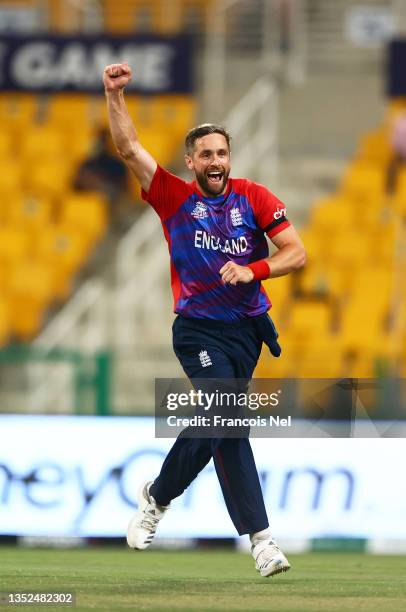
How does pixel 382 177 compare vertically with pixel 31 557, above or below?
above

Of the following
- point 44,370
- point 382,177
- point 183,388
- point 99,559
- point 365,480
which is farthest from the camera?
point 382,177

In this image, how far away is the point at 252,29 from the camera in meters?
17.7

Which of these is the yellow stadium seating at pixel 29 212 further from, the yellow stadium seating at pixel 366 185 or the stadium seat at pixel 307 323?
the yellow stadium seating at pixel 366 185

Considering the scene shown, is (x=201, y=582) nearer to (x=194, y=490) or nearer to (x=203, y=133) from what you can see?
(x=203, y=133)

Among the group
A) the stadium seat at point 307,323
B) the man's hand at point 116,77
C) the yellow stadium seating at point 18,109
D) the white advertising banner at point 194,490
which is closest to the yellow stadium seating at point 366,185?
the stadium seat at point 307,323

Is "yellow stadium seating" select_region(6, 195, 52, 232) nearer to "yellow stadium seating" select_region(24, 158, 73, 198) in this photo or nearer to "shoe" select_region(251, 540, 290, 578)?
"yellow stadium seating" select_region(24, 158, 73, 198)

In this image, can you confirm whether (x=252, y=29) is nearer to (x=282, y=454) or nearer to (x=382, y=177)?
(x=382, y=177)

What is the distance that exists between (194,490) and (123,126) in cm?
391

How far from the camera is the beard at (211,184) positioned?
6316 mm

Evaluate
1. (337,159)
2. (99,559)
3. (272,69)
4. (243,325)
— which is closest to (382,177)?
(337,159)

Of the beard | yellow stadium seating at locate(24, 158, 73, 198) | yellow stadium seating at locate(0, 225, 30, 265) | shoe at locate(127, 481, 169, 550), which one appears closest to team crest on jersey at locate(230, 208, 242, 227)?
the beard

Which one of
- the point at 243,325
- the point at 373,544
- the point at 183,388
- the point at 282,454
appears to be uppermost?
the point at 243,325

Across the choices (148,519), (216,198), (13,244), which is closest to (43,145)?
(13,244)

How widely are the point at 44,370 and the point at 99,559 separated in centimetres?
247
